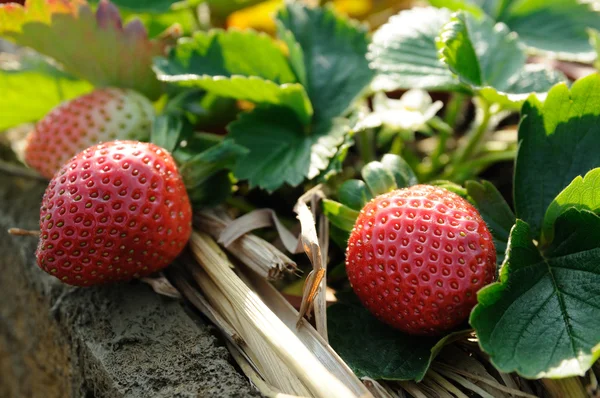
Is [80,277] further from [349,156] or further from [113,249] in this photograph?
[349,156]

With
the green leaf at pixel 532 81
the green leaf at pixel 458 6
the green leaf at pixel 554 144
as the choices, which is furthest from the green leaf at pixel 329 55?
the green leaf at pixel 554 144

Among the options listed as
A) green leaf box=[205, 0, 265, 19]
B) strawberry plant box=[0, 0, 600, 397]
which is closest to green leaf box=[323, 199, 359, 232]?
strawberry plant box=[0, 0, 600, 397]

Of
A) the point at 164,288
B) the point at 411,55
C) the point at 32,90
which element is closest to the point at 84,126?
the point at 32,90

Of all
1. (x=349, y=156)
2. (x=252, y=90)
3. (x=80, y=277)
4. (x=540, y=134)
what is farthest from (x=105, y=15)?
(x=540, y=134)

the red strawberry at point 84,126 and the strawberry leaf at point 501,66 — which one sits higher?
the strawberry leaf at point 501,66

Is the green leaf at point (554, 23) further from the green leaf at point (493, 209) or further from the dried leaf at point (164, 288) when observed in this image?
the dried leaf at point (164, 288)

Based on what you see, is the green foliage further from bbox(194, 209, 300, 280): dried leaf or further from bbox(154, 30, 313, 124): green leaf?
bbox(154, 30, 313, 124): green leaf
